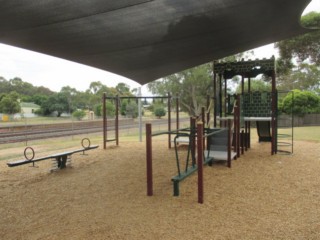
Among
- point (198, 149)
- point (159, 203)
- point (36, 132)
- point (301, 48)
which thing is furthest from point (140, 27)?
point (301, 48)

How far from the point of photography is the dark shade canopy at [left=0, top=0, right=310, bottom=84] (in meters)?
2.93

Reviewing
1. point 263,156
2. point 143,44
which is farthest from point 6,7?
point 263,156

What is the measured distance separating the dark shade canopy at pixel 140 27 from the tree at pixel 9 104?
3609 centimetres

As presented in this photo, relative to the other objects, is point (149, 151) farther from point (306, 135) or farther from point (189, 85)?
point (189, 85)

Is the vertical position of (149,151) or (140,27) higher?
(140,27)

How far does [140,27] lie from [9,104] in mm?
38781

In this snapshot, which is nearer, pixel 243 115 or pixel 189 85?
pixel 243 115

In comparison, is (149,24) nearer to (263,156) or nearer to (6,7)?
(6,7)

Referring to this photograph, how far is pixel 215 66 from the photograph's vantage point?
885 centimetres

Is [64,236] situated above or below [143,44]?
below

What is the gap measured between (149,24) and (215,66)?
18.1 feet

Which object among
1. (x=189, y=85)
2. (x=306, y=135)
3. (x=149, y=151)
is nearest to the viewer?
(x=149, y=151)

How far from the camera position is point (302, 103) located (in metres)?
20.6

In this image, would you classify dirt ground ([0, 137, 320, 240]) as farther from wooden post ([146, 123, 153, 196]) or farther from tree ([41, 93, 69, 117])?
tree ([41, 93, 69, 117])
